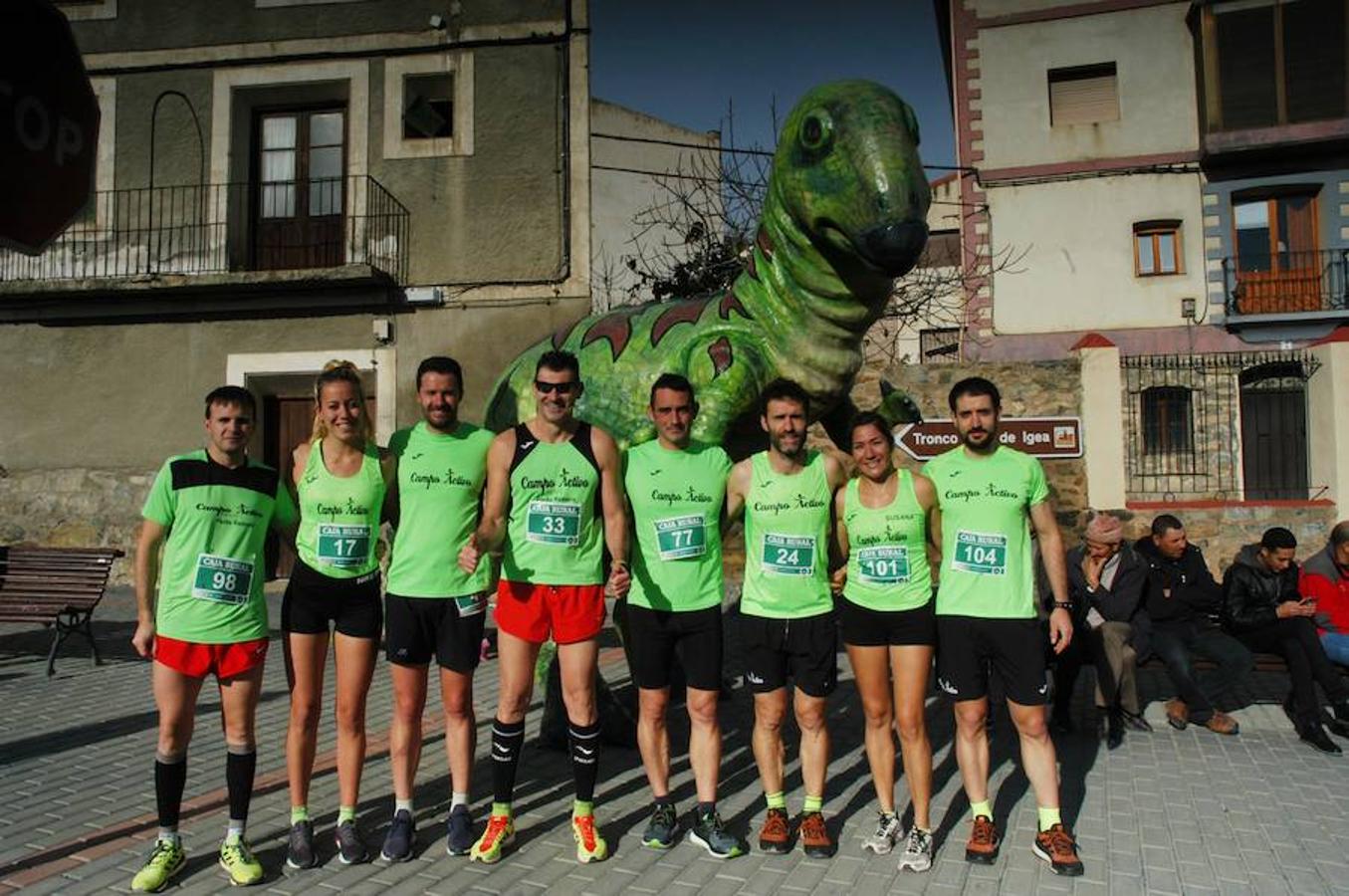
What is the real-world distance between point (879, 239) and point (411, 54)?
9.82m

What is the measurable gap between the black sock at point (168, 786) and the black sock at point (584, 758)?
136 centimetres

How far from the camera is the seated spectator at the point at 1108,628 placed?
5164 mm

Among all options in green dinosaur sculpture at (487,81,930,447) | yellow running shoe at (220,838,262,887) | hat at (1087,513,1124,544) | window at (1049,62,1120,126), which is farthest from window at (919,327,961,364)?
yellow running shoe at (220,838,262,887)

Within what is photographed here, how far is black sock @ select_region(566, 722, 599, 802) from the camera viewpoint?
3496 mm

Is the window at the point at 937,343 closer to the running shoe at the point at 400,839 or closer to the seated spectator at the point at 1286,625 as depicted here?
the seated spectator at the point at 1286,625

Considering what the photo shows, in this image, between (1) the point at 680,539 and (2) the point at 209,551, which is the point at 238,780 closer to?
(2) the point at 209,551

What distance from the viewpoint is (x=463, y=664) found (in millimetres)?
3484

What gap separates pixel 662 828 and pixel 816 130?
2789mm

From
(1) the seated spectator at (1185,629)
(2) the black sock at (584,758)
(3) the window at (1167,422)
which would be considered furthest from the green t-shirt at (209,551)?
(3) the window at (1167,422)

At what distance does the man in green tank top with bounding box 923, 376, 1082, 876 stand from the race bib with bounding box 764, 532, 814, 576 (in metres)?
0.51

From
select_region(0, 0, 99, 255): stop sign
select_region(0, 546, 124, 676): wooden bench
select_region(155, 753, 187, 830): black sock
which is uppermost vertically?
select_region(0, 0, 99, 255): stop sign

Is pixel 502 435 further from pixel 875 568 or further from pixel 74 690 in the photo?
pixel 74 690

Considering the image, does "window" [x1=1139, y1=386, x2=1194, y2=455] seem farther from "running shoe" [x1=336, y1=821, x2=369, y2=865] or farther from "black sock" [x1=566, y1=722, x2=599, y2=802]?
"running shoe" [x1=336, y1=821, x2=369, y2=865]

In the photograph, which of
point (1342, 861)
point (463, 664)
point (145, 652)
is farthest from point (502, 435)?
point (1342, 861)
